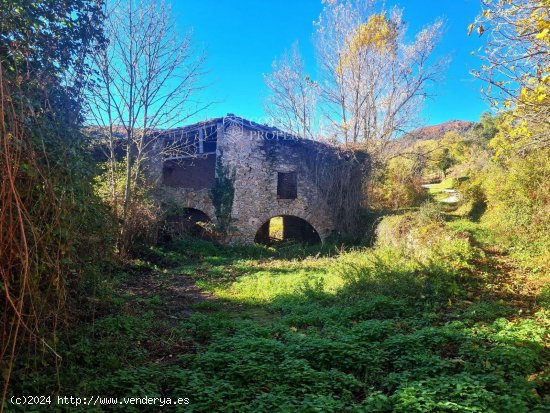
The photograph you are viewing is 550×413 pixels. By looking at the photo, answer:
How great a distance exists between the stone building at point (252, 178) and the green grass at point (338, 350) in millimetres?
9114

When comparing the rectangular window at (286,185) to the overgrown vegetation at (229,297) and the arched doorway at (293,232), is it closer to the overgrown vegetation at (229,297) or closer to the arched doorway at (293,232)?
the arched doorway at (293,232)

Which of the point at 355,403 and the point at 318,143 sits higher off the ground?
the point at 318,143

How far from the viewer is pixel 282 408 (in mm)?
2805

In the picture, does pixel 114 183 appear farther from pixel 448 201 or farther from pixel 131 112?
pixel 448 201

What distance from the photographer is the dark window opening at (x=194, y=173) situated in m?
17.7

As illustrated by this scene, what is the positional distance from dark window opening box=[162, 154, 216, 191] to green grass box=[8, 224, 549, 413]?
11.0 metres

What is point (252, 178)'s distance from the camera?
54.5 feet

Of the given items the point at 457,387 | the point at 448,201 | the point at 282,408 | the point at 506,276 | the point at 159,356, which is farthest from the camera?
the point at 448,201

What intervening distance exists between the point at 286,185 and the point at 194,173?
178 inches

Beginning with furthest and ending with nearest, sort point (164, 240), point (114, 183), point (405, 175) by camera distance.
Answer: point (405, 175)
point (164, 240)
point (114, 183)

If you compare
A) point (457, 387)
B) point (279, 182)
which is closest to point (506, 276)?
point (457, 387)

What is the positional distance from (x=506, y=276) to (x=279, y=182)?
11866 mm

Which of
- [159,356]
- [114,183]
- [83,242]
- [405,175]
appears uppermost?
[405,175]

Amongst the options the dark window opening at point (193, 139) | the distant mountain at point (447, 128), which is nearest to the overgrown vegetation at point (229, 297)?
the dark window opening at point (193, 139)
